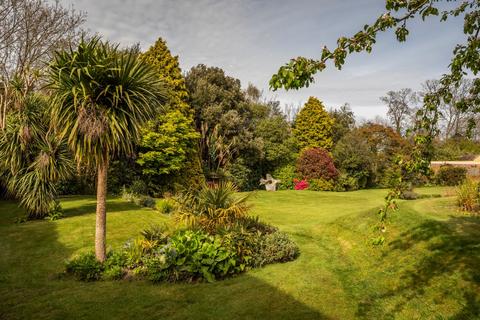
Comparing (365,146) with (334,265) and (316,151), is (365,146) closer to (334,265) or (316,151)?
(316,151)

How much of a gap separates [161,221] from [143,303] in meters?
7.52

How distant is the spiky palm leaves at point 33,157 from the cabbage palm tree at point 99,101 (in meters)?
5.27

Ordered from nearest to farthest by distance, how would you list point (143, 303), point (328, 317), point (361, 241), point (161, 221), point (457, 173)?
point (328, 317) < point (143, 303) < point (361, 241) < point (161, 221) < point (457, 173)

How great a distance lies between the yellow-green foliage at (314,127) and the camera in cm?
3675

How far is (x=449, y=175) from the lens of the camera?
3044cm

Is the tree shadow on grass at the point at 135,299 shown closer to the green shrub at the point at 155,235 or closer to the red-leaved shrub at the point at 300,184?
the green shrub at the point at 155,235

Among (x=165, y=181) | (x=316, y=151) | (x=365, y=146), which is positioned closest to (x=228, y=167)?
(x=165, y=181)

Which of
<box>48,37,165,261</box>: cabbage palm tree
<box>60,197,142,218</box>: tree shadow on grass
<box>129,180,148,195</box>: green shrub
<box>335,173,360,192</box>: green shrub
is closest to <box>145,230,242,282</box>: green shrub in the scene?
<box>48,37,165,261</box>: cabbage palm tree

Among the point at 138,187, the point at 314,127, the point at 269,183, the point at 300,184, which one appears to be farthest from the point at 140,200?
the point at 314,127

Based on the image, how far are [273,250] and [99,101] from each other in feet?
19.4

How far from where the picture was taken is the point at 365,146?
33.6 metres

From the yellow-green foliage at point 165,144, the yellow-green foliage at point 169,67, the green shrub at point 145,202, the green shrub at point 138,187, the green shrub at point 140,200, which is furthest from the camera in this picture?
the yellow-green foliage at point 169,67

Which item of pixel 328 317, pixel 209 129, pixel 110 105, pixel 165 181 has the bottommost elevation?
pixel 328 317

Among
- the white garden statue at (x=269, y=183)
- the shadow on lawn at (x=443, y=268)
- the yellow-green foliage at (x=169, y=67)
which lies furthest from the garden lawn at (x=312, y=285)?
the white garden statue at (x=269, y=183)
